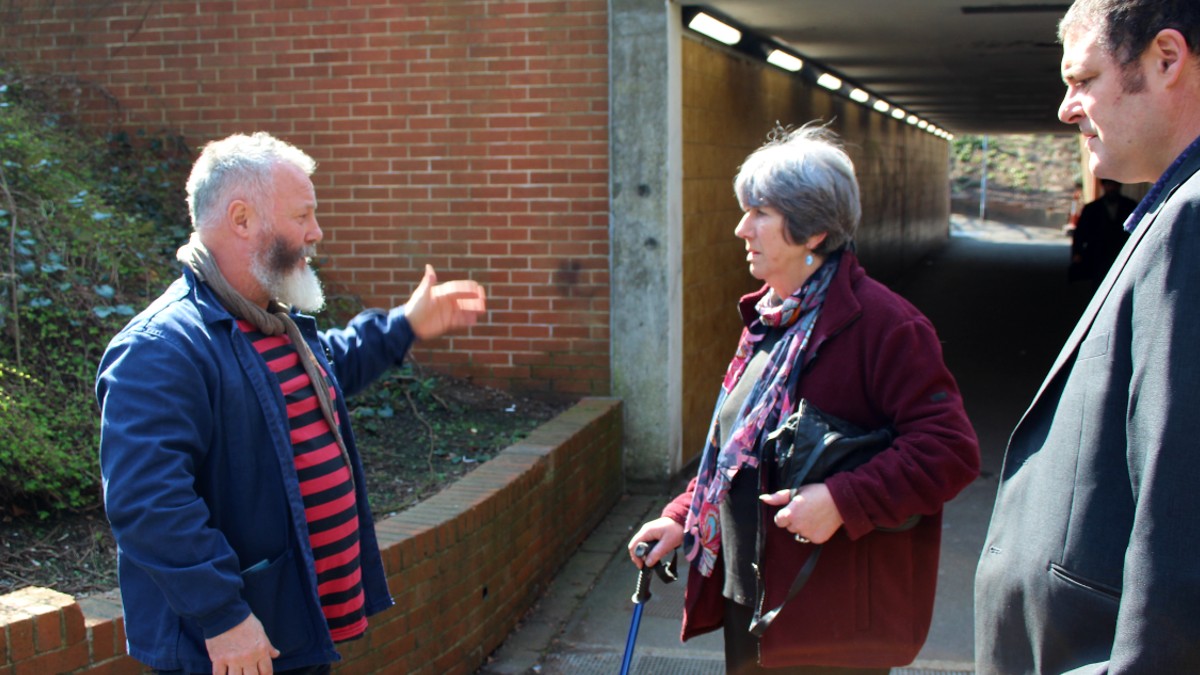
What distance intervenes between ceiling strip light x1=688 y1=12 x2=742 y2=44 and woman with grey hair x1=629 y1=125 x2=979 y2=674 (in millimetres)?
4144

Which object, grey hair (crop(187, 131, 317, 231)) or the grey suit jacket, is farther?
grey hair (crop(187, 131, 317, 231))

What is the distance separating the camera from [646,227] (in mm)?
6438

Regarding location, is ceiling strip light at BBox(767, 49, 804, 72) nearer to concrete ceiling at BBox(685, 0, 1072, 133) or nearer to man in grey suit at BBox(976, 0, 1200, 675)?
concrete ceiling at BBox(685, 0, 1072, 133)

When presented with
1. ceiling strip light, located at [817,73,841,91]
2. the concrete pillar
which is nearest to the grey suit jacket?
the concrete pillar

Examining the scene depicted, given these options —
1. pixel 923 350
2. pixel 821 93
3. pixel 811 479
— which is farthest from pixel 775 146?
pixel 821 93

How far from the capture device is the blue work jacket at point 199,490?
224 cm

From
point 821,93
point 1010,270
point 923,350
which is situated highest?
point 821,93

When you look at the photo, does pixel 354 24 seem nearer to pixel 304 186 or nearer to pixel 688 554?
pixel 304 186

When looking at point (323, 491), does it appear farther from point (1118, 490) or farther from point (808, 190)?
point (1118, 490)

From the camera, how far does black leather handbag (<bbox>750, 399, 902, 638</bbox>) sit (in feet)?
8.35

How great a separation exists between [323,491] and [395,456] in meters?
2.87

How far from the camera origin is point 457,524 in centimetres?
430

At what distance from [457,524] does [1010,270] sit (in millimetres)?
19052

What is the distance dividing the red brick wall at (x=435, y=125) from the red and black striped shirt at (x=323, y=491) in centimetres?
404
